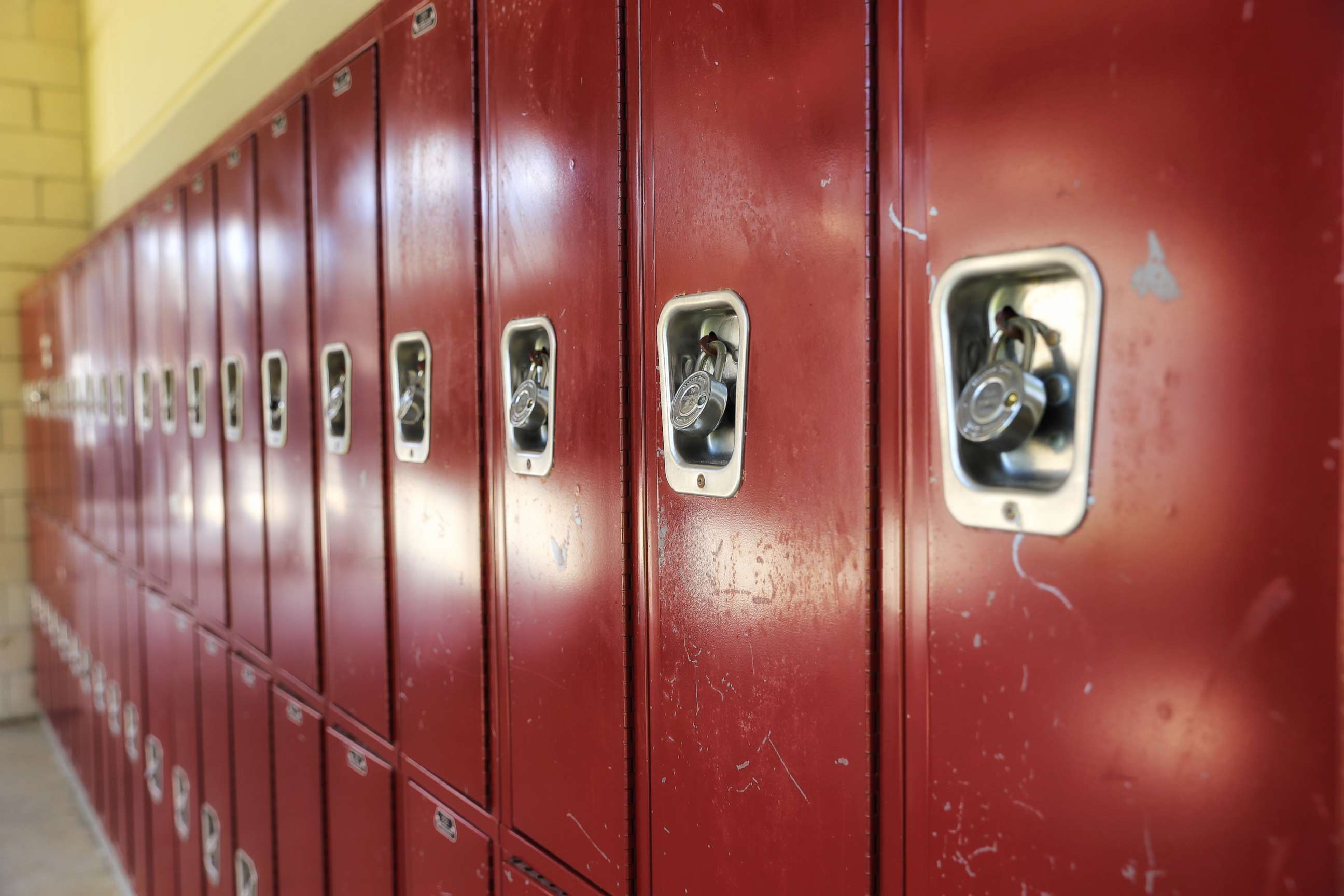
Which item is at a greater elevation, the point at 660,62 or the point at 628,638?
the point at 660,62

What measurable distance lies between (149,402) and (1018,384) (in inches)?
157

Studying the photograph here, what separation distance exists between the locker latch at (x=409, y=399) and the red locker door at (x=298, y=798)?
83 centimetres

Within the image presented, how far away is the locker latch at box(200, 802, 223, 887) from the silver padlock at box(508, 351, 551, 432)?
2399mm

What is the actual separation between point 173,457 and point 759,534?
3.17 meters

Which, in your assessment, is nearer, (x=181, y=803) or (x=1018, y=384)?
(x=1018, y=384)

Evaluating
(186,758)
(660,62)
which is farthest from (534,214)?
(186,758)

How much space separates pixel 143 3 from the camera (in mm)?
5062

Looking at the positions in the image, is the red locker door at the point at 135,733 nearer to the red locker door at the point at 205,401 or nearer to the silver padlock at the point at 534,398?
the red locker door at the point at 205,401

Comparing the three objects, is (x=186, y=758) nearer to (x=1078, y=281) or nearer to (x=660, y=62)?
(x=660, y=62)

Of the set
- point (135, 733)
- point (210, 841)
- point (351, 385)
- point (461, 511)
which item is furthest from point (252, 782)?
point (135, 733)

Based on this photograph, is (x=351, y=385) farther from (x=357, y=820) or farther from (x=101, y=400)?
(x=101, y=400)

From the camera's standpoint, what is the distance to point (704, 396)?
1.14 metres

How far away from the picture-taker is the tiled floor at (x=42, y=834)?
4.77 metres

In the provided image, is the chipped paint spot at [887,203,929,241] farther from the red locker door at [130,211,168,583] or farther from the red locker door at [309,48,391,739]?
the red locker door at [130,211,168,583]
